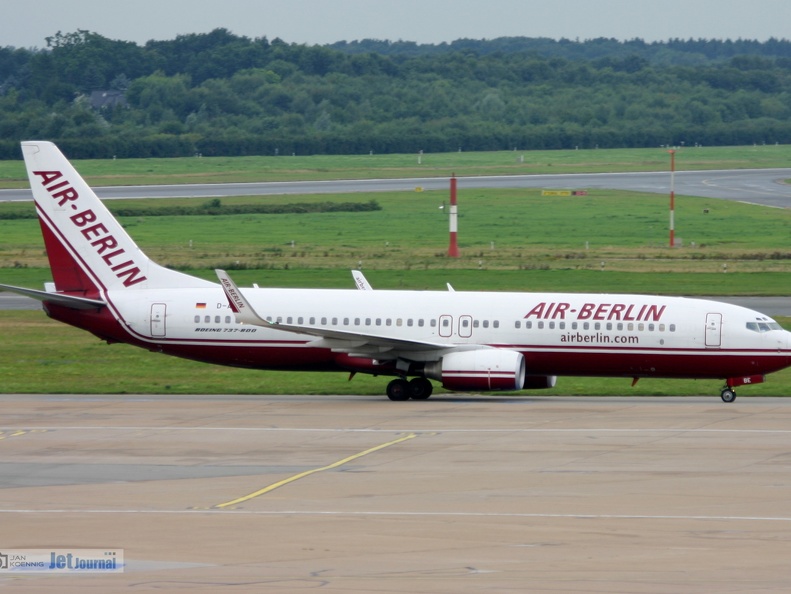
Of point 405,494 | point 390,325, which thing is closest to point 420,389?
point 390,325

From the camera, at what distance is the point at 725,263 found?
77.8 m

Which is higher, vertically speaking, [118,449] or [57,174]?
[57,174]

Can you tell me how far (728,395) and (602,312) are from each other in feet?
14.2

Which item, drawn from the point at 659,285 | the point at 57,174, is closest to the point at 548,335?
the point at 57,174

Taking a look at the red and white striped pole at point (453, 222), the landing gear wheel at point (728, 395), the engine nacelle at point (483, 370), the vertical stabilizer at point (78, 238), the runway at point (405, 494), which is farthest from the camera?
the red and white striped pole at point (453, 222)

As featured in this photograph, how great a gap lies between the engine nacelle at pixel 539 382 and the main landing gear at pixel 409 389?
3077 millimetres

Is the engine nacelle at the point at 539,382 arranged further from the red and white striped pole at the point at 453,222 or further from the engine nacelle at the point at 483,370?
the red and white striped pole at the point at 453,222

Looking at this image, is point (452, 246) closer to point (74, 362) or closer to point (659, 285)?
point (659, 285)

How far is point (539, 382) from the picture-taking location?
40.2 m

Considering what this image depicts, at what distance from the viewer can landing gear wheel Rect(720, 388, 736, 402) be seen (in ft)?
125

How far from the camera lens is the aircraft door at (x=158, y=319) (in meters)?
40.1

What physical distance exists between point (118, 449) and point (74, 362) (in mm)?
16704

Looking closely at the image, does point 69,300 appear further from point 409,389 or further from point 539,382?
point 539,382

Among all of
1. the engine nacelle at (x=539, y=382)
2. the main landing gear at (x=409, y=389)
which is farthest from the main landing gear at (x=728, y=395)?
the main landing gear at (x=409, y=389)
